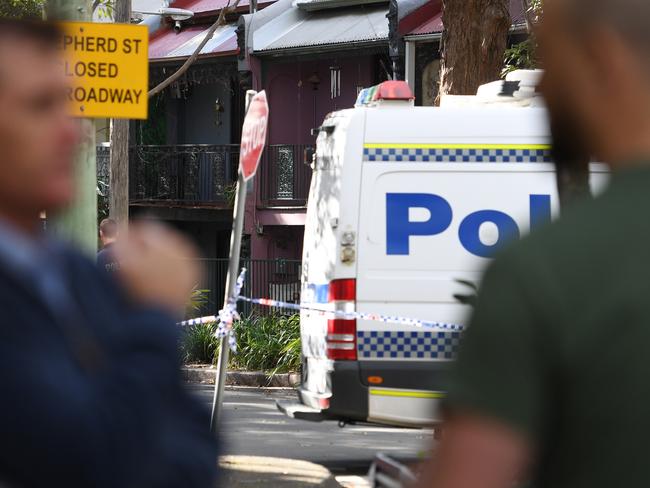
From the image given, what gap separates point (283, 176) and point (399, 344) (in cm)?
1634

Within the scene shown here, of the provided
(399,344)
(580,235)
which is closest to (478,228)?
(399,344)

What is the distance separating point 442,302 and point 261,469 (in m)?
1.68

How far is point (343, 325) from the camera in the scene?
9.95m

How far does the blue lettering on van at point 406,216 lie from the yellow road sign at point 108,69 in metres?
2.42

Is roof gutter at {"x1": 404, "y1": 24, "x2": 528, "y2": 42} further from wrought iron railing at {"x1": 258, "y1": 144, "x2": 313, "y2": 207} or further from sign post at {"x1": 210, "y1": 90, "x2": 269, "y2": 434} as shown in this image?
sign post at {"x1": 210, "y1": 90, "x2": 269, "y2": 434}

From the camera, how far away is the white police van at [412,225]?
9.86 metres

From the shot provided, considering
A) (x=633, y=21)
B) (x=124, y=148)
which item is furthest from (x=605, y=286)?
(x=124, y=148)

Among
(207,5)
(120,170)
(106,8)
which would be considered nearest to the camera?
(120,170)

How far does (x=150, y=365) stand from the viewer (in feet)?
6.50

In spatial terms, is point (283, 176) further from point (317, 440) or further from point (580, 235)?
point (580, 235)

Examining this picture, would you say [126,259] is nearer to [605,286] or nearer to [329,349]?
[605,286]

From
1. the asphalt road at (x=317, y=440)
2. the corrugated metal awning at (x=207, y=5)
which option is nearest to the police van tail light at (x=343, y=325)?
the asphalt road at (x=317, y=440)

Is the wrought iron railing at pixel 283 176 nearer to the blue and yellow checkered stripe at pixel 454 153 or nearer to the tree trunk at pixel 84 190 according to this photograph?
the blue and yellow checkered stripe at pixel 454 153

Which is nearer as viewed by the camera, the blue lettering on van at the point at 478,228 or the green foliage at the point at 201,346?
the blue lettering on van at the point at 478,228
